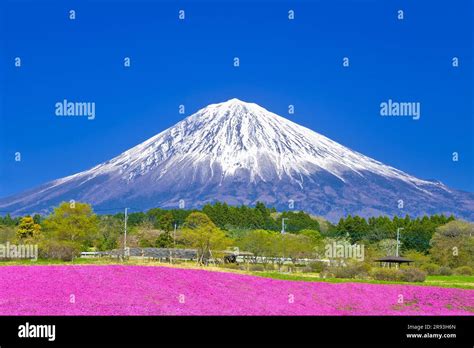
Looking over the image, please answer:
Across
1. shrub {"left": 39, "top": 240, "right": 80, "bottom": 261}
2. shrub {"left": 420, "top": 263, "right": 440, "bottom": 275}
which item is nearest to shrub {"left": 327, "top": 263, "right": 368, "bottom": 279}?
shrub {"left": 420, "top": 263, "right": 440, "bottom": 275}

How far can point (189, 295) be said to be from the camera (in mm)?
24719

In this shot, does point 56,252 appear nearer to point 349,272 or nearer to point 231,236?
point 349,272

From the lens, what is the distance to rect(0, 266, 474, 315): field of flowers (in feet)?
66.8

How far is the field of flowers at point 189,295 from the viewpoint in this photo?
20.4 metres

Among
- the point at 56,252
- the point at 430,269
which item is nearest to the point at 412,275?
the point at 430,269

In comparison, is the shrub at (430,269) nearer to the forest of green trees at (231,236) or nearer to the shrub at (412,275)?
the forest of green trees at (231,236)

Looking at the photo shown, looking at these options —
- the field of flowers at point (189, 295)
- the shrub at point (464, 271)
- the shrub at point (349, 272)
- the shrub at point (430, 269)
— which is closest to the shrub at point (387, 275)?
the shrub at point (349, 272)

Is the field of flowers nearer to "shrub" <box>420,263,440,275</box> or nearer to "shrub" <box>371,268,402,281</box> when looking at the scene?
"shrub" <box>371,268,402,281</box>
